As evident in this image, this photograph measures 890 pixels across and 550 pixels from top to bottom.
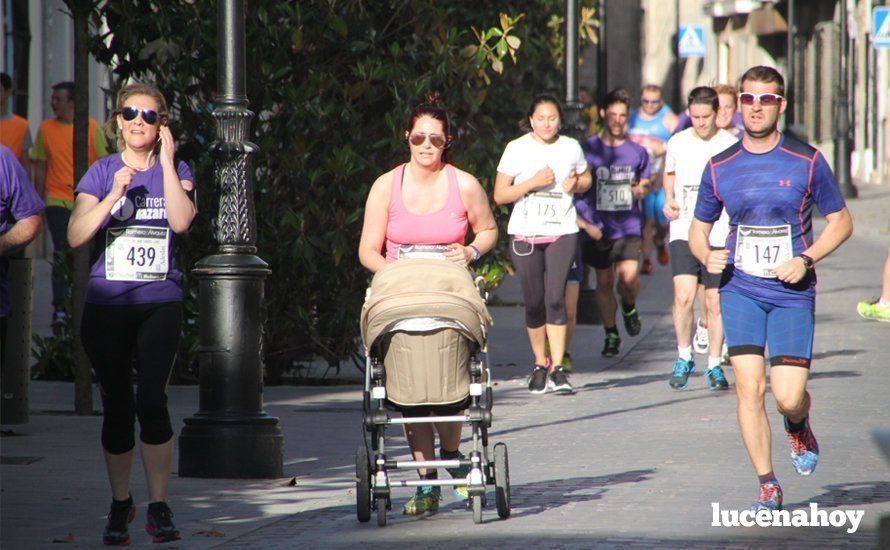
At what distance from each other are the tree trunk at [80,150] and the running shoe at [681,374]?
3.85 metres

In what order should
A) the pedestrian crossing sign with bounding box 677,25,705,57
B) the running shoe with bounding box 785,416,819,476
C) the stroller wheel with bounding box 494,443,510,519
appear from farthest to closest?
the pedestrian crossing sign with bounding box 677,25,705,57 → the running shoe with bounding box 785,416,819,476 → the stroller wheel with bounding box 494,443,510,519

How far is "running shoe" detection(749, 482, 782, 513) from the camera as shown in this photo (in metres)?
7.36

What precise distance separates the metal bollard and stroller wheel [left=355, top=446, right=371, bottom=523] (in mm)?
3583

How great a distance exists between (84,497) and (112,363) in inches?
47.5

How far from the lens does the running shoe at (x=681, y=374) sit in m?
12.1

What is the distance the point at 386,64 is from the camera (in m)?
12.1

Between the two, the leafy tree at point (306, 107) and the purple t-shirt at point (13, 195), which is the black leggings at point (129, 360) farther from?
the leafy tree at point (306, 107)

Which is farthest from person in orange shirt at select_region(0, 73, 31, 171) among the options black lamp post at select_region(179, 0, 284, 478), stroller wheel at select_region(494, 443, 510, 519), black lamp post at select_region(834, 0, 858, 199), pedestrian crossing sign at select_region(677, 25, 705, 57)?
pedestrian crossing sign at select_region(677, 25, 705, 57)

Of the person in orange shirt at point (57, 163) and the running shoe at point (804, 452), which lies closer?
the running shoe at point (804, 452)

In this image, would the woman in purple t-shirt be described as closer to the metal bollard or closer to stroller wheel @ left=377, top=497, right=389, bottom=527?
stroller wheel @ left=377, top=497, right=389, bottom=527

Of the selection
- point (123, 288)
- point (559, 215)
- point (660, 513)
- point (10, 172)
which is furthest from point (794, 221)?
point (559, 215)

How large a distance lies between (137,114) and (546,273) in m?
5.32

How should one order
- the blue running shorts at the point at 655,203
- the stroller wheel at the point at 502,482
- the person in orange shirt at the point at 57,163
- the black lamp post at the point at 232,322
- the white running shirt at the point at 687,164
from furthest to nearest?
1. the blue running shorts at the point at 655,203
2. the person in orange shirt at the point at 57,163
3. the white running shirt at the point at 687,164
4. the black lamp post at the point at 232,322
5. the stroller wheel at the point at 502,482

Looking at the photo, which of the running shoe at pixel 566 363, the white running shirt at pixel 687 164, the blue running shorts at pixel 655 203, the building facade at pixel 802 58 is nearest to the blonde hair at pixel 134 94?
the white running shirt at pixel 687 164
